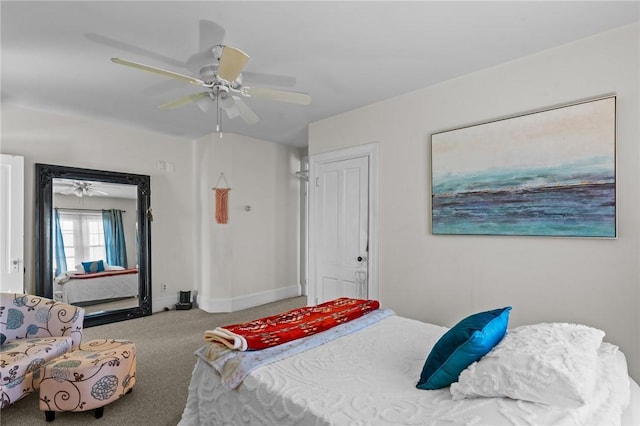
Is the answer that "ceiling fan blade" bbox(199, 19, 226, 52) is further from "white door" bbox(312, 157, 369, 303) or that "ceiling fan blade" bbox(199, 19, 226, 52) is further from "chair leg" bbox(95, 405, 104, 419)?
"chair leg" bbox(95, 405, 104, 419)

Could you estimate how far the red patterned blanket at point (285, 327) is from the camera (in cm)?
189

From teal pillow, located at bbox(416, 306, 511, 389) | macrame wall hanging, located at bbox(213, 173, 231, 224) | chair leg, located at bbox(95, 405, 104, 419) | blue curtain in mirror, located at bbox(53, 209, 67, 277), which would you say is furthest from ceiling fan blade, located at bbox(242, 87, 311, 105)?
blue curtain in mirror, located at bbox(53, 209, 67, 277)

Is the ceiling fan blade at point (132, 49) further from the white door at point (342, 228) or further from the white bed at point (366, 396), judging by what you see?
the white bed at point (366, 396)

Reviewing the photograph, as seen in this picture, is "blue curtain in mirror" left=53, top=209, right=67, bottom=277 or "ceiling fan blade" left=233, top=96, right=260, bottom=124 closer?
"ceiling fan blade" left=233, top=96, right=260, bottom=124

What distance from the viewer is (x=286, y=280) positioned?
18.9 ft

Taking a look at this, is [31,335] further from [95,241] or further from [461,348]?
[461,348]

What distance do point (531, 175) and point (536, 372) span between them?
1.82m

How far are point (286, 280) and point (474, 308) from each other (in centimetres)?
345

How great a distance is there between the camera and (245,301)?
16.9 feet

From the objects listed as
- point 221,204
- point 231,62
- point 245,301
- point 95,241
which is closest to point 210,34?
point 231,62

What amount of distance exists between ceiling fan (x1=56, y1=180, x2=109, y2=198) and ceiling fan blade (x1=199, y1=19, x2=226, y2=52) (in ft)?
9.43

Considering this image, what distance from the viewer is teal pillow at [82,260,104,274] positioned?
13.8 ft

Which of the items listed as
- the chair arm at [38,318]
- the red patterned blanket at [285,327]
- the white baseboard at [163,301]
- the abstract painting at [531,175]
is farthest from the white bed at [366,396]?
the white baseboard at [163,301]

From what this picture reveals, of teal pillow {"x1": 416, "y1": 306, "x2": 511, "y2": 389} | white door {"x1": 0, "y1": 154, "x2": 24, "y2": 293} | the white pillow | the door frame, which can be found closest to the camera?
the white pillow
